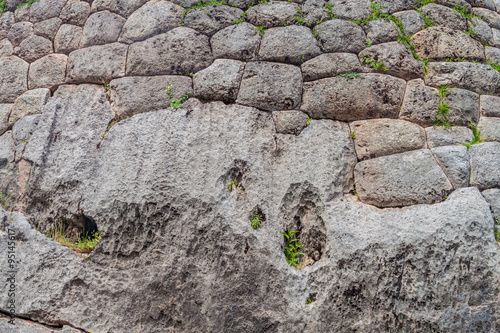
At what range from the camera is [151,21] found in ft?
9.66

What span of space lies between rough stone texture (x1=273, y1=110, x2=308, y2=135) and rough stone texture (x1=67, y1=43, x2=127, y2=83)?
4.61ft

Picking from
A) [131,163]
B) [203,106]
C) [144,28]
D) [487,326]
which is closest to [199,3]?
[144,28]

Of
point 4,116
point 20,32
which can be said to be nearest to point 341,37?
point 4,116

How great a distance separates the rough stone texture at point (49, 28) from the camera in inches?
126

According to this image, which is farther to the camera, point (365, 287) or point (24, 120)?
point (24, 120)

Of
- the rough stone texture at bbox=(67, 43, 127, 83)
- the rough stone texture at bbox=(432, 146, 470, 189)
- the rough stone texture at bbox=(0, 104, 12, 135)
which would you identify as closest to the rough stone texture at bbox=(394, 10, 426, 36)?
the rough stone texture at bbox=(432, 146, 470, 189)

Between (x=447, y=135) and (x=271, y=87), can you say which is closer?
(x=447, y=135)

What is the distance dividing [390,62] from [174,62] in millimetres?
1750

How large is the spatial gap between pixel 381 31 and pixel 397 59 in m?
0.32

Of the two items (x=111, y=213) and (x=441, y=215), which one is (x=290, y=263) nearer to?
(x=441, y=215)

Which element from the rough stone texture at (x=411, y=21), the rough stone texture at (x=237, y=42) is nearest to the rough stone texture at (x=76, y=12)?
the rough stone texture at (x=237, y=42)

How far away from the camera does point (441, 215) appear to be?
6.47 ft

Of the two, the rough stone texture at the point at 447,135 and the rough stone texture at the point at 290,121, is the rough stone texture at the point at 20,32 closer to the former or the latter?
the rough stone texture at the point at 290,121

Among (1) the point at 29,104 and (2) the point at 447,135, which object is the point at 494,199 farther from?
(1) the point at 29,104
